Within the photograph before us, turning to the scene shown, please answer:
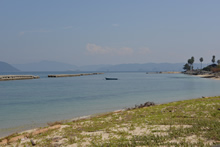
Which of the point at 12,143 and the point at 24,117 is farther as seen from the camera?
the point at 24,117

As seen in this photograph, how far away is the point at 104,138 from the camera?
453 inches

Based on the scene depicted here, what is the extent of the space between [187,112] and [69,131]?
31.4ft

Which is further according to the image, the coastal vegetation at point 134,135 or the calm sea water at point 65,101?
the calm sea water at point 65,101

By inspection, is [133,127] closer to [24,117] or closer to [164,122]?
[164,122]

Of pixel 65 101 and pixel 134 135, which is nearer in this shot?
pixel 134 135

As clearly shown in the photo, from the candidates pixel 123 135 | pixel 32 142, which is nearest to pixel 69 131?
pixel 32 142

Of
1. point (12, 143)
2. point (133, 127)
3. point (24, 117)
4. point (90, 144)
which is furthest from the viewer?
point (24, 117)

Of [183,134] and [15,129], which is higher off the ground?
[183,134]

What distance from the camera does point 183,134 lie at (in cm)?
1112

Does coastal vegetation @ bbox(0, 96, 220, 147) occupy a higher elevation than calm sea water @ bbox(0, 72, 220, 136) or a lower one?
higher

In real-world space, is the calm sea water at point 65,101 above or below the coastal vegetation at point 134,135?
below

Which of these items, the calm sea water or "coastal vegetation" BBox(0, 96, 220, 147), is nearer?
"coastal vegetation" BBox(0, 96, 220, 147)

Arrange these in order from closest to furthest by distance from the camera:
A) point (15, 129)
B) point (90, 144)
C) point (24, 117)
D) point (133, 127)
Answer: point (90, 144) < point (133, 127) < point (15, 129) < point (24, 117)

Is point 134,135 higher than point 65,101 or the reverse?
higher
